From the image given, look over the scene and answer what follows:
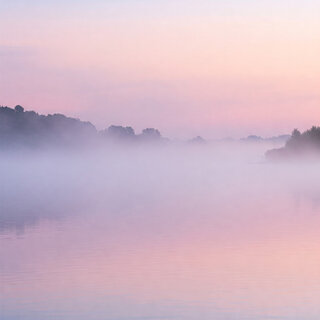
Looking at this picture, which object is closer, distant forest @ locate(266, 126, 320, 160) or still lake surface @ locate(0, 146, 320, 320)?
still lake surface @ locate(0, 146, 320, 320)

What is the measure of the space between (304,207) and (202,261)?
98.8ft

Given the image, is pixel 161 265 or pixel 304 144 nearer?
pixel 161 265

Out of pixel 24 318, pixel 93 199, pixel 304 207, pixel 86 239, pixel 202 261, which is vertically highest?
pixel 93 199

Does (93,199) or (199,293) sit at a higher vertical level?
(93,199)

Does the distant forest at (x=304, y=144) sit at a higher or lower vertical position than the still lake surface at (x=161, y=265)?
higher

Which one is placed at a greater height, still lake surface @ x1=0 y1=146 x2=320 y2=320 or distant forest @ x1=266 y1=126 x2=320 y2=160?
distant forest @ x1=266 y1=126 x2=320 y2=160

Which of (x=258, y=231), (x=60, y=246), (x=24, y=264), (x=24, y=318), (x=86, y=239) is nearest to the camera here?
(x=24, y=318)

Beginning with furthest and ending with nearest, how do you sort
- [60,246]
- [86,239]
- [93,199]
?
[93,199]
[86,239]
[60,246]

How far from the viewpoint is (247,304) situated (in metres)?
23.4

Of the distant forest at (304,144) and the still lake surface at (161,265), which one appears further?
the distant forest at (304,144)

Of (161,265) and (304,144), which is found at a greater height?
(304,144)

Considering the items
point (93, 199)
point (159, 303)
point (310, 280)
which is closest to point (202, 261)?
point (310, 280)

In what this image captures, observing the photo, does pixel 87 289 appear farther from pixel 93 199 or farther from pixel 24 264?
pixel 93 199

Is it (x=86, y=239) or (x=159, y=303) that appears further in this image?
Result: (x=86, y=239)
